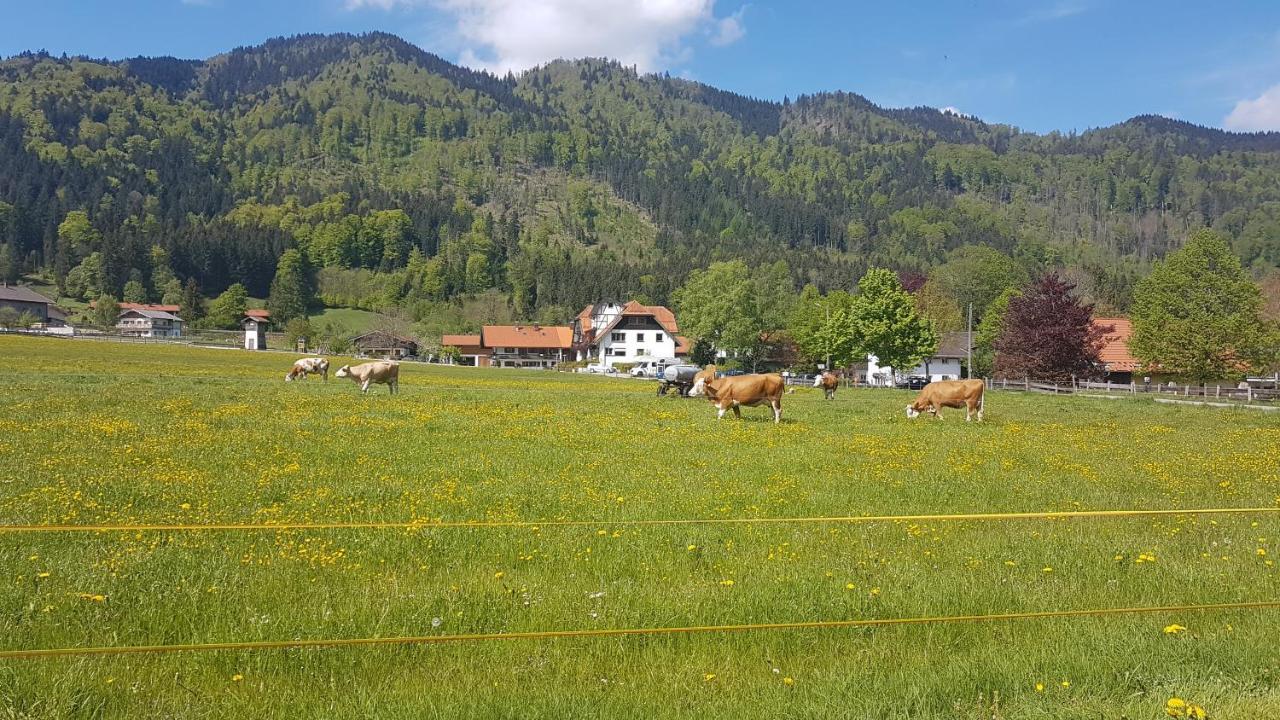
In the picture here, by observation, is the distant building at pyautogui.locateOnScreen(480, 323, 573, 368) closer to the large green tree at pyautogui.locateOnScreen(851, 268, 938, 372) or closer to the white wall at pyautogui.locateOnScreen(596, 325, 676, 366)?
the white wall at pyautogui.locateOnScreen(596, 325, 676, 366)

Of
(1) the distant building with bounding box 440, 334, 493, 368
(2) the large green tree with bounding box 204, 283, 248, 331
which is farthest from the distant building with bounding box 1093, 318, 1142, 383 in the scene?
(2) the large green tree with bounding box 204, 283, 248, 331

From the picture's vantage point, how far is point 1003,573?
7.61 m

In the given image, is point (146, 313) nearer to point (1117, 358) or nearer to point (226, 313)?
point (226, 313)

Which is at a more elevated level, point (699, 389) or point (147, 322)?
point (147, 322)

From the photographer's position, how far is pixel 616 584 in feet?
22.9

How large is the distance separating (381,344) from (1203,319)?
132528 mm

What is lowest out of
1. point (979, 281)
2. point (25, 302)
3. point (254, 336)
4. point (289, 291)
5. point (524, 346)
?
point (524, 346)

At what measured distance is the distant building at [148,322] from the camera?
144 m

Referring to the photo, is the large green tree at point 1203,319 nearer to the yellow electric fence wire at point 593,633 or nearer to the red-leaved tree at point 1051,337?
the red-leaved tree at point 1051,337

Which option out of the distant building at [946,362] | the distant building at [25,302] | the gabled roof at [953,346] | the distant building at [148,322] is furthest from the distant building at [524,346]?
the distant building at [25,302]

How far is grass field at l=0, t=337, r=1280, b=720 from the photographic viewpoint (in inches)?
197

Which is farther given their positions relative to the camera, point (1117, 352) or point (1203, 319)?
point (1117, 352)

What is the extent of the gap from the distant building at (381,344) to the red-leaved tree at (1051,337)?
365 ft

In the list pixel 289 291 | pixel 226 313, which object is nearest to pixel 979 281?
pixel 289 291
